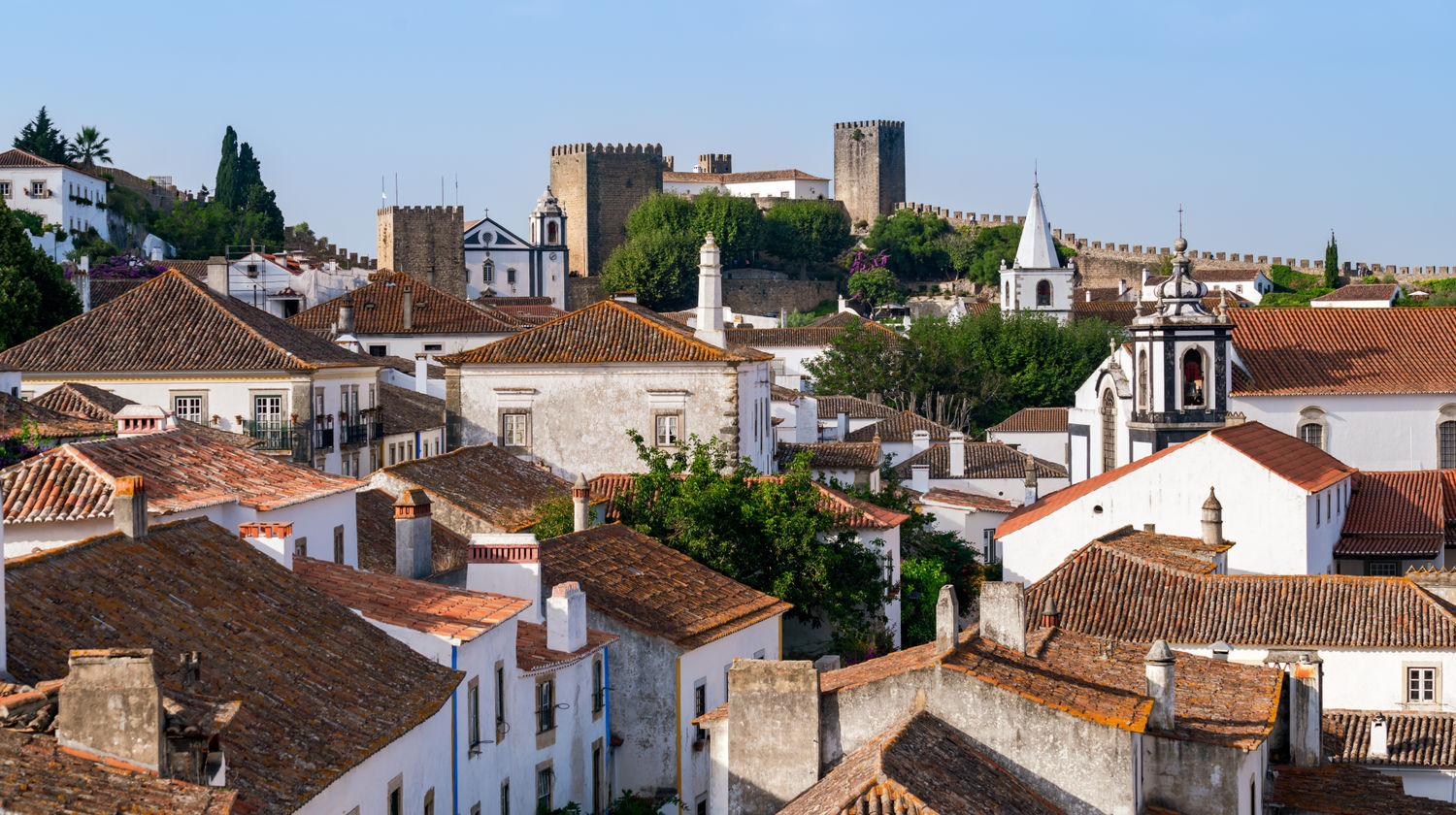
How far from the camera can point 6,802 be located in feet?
30.2

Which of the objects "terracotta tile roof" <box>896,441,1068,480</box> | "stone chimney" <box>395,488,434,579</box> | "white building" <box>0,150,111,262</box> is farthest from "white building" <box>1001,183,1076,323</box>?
"stone chimney" <box>395,488,434,579</box>

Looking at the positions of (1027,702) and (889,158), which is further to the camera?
(889,158)

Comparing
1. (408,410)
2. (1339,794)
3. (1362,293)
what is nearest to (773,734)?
(1339,794)

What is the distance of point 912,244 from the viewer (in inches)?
4823

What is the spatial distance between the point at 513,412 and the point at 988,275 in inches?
3190

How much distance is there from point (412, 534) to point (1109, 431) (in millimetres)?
33305

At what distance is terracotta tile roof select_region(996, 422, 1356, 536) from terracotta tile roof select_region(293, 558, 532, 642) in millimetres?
22546

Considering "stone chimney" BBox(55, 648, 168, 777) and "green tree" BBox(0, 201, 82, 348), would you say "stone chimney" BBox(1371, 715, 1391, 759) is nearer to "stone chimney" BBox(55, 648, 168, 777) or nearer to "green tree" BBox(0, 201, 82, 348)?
"stone chimney" BBox(55, 648, 168, 777)

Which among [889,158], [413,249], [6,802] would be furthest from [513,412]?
[889,158]

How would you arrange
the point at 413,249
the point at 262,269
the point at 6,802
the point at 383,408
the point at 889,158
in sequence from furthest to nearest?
the point at 889,158
the point at 413,249
the point at 262,269
the point at 383,408
the point at 6,802

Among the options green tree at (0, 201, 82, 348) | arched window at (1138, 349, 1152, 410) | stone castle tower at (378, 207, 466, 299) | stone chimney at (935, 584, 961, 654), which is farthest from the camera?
stone castle tower at (378, 207, 466, 299)

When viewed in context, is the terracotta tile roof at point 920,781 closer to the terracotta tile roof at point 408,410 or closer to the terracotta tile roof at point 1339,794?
the terracotta tile roof at point 1339,794

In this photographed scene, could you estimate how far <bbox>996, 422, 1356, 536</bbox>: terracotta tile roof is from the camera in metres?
39.7

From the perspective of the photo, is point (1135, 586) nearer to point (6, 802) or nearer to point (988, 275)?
point (6, 802)
